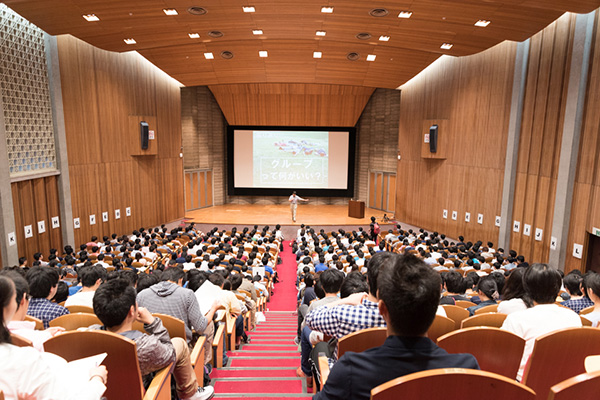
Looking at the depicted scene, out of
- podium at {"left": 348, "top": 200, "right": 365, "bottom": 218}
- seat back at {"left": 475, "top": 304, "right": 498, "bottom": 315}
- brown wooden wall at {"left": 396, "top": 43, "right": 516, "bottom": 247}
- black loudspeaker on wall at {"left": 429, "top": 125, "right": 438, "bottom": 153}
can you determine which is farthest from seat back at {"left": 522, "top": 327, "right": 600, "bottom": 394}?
podium at {"left": 348, "top": 200, "right": 365, "bottom": 218}

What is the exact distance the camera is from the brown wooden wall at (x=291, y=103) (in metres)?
17.9

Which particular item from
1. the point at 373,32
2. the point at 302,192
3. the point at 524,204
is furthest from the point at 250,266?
the point at 302,192

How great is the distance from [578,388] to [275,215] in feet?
53.4

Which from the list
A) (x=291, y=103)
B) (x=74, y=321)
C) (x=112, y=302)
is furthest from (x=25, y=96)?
(x=291, y=103)

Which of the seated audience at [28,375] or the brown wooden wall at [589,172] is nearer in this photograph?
the seated audience at [28,375]

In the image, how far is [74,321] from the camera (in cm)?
294

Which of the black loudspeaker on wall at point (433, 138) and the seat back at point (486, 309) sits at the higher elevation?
the black loudspeaker on wall at point (433, 138)

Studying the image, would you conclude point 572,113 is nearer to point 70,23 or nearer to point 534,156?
point 534,156

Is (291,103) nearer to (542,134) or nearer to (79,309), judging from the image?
(542,134)

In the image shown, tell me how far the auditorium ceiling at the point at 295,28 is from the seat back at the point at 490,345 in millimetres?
7343

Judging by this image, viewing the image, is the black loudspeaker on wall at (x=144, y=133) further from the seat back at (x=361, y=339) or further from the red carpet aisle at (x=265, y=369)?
the seat back at (x=361, y=339)

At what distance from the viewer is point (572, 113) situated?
8.59m

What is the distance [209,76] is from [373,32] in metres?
7.14

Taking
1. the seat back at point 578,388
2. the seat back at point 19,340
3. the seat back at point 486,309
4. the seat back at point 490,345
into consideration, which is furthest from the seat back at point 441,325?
the seat back at point 19,340
